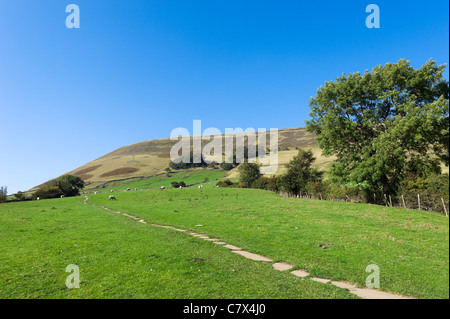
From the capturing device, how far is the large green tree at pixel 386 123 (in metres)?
24.9

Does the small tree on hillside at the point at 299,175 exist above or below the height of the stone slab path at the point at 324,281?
above

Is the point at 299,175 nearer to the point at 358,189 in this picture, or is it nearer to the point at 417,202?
the point at 358,189

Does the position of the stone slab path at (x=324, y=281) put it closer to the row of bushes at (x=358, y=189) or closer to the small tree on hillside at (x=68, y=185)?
the row of bushes at (x=358, y=189)

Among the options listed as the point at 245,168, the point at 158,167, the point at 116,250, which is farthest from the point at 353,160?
the point at 158,167

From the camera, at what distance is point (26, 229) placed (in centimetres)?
1944

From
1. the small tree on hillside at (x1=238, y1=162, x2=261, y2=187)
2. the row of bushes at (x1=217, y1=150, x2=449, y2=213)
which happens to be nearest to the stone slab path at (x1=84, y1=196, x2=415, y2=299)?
the row of bushes at (x1=217, y1=150, x2=449, y2=213)

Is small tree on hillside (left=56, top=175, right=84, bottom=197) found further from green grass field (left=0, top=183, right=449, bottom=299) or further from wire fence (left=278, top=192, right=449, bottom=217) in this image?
wire fence (left=278, top=192, right=449, bottom=217)

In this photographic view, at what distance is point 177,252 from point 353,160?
29406mm

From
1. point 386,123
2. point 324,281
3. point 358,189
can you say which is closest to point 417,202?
point 358,189

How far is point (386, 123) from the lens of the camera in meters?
28.3

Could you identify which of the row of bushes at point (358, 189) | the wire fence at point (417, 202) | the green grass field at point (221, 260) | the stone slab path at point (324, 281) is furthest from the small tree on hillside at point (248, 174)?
the stone slab path at point (324, 281)

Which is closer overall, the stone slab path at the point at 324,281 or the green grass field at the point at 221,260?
the stone slab path at the point at 324,281

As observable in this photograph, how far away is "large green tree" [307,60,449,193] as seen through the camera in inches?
981
